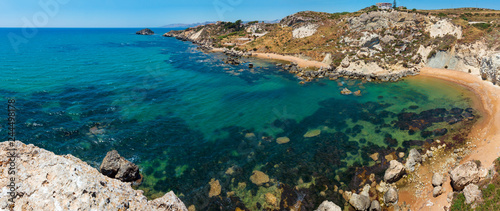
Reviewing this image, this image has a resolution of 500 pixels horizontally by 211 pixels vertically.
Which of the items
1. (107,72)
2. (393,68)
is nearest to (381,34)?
(393,68)

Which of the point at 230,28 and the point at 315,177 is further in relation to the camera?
the point at 230,28

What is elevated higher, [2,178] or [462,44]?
[462,44]

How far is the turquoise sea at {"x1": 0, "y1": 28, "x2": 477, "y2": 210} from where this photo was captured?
27031 mm

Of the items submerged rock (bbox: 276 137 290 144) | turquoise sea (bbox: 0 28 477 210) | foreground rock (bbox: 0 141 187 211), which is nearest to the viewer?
foreground rock (bbox: 0 141 187 211)

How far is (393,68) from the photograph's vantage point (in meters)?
69.2

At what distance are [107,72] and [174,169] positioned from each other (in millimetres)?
61243

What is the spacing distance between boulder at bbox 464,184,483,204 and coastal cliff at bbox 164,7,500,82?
4848 cm

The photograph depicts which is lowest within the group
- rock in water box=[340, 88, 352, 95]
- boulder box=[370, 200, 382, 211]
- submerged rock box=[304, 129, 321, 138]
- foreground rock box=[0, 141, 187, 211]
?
→ boulder box=[370, 200, 382, 211]

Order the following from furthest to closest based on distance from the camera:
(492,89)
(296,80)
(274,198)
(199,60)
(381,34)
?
(199,60) < (381,34) < (296,80) < (492,89) < (274,198)

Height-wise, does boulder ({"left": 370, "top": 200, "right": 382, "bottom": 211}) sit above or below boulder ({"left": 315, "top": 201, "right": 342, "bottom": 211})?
below

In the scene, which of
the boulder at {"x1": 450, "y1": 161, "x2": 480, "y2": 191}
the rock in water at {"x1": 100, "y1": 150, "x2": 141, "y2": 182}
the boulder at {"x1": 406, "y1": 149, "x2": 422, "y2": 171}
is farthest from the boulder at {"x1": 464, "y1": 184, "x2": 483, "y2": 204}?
the rock in water at {"x1": 100, "y1": 150, "x2": 141, "y2": 182}

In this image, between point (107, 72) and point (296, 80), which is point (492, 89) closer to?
point (296, 80)

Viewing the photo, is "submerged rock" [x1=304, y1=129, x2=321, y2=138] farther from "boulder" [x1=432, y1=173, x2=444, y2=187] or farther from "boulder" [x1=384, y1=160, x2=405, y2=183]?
"boulder" [x1=432, y1=173, x2=444, y2=187]

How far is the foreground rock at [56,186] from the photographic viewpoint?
32.0 feet
